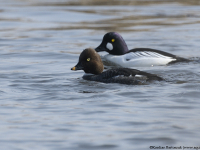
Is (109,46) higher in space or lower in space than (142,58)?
higher

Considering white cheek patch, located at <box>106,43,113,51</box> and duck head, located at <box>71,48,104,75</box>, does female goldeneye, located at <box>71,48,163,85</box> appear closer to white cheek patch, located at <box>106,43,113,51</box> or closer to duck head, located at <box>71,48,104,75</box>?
duck head, located at <box>71,48,104,75</box>

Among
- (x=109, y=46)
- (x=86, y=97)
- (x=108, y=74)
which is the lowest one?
(x=86, y=97)

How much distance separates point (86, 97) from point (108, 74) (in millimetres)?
1372

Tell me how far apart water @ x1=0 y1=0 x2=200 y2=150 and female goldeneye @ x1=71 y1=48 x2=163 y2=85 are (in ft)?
0.69

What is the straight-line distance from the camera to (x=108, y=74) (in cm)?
954

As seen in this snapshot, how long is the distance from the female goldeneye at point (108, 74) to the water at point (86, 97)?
0.21 meters

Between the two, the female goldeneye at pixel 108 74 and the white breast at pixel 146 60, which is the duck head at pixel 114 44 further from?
the female goldeneye at pixel 108 74

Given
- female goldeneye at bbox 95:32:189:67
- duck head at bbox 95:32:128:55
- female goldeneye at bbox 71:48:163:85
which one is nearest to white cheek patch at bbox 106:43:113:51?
duck head at bbox 95:32:128:55

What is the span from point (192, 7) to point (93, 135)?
61.2 ft

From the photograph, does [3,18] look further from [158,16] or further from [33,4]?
[158,16]

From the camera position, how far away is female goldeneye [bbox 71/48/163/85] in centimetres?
920

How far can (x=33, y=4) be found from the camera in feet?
84.8

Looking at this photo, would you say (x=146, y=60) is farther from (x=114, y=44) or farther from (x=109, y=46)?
(x=109, y=46)

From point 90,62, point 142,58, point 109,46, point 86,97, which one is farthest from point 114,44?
point 86,97
